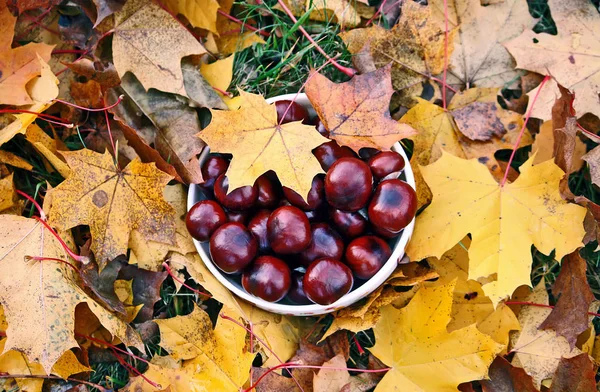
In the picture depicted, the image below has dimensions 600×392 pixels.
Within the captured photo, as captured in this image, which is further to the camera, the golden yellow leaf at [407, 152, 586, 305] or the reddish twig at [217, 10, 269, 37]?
the reddish twig at [217, 10, 269, 37]

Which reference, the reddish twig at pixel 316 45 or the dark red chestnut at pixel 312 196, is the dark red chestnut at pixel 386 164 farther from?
the reddish twig at pixel 316 45

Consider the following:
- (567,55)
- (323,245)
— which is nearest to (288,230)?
(323,245)

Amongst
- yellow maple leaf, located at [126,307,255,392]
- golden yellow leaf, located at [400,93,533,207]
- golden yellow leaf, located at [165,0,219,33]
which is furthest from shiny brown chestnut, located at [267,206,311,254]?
golden yellow leaf, located at [165,0,219,33]

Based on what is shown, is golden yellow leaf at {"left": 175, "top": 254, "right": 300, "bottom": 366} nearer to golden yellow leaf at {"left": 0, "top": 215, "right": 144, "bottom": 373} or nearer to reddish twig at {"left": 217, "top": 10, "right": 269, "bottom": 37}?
golden yellow leaf at {"left": 0, "top": 215, "right": 144, "bottom": 373}

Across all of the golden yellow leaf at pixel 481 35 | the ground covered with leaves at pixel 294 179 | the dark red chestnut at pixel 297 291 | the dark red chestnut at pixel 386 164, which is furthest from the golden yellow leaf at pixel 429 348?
the golden yellow leaf at pixel 481 35

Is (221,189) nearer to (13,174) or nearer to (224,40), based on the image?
(224,40)

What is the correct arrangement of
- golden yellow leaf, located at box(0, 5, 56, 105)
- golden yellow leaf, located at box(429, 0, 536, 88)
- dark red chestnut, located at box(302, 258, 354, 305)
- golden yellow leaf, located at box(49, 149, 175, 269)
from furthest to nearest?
1. golden yellow leaf, located at box(429, 0, 536, 88)
2. golden yellow leaf, located at box(0, 5, 56, 105)
3. golden yellow leaf, located at box(49, 149, 175, 269)
4. dark red chestnut, located at box(302, 258, 354, 305)
